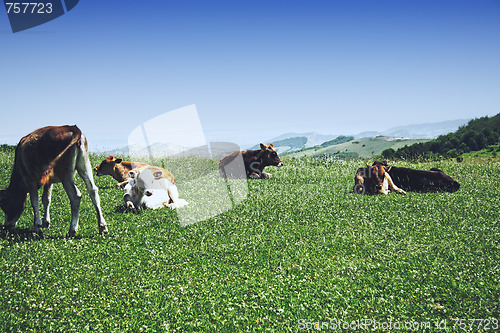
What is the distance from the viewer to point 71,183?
11.5 meters

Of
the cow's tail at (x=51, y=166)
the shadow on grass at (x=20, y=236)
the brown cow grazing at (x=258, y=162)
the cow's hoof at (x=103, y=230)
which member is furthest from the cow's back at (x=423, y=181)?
the shadow on grass at (x=20, y=236)

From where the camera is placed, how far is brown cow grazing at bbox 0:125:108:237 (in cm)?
1113

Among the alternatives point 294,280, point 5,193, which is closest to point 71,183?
point 5,193

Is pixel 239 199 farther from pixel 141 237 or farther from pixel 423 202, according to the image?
pixel 423 202

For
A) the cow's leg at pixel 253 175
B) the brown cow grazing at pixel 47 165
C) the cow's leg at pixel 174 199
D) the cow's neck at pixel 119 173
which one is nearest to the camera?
the brown cow grazing at pixel 47 165

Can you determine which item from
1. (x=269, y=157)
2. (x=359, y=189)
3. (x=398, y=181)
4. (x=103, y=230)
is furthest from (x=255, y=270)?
(x=269, y=157)

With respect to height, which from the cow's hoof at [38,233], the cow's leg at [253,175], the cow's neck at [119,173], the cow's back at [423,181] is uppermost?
the cow's neck at [119,173]

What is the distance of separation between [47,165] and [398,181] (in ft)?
58.4

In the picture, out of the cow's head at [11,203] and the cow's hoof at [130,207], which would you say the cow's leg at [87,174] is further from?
the cow's hoof at [130,207]

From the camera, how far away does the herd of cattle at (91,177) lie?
11195mm

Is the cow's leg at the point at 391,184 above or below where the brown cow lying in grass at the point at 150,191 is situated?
below

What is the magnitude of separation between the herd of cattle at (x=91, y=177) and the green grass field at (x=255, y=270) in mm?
890

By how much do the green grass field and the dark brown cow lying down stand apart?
3657mm

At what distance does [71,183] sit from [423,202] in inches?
609
